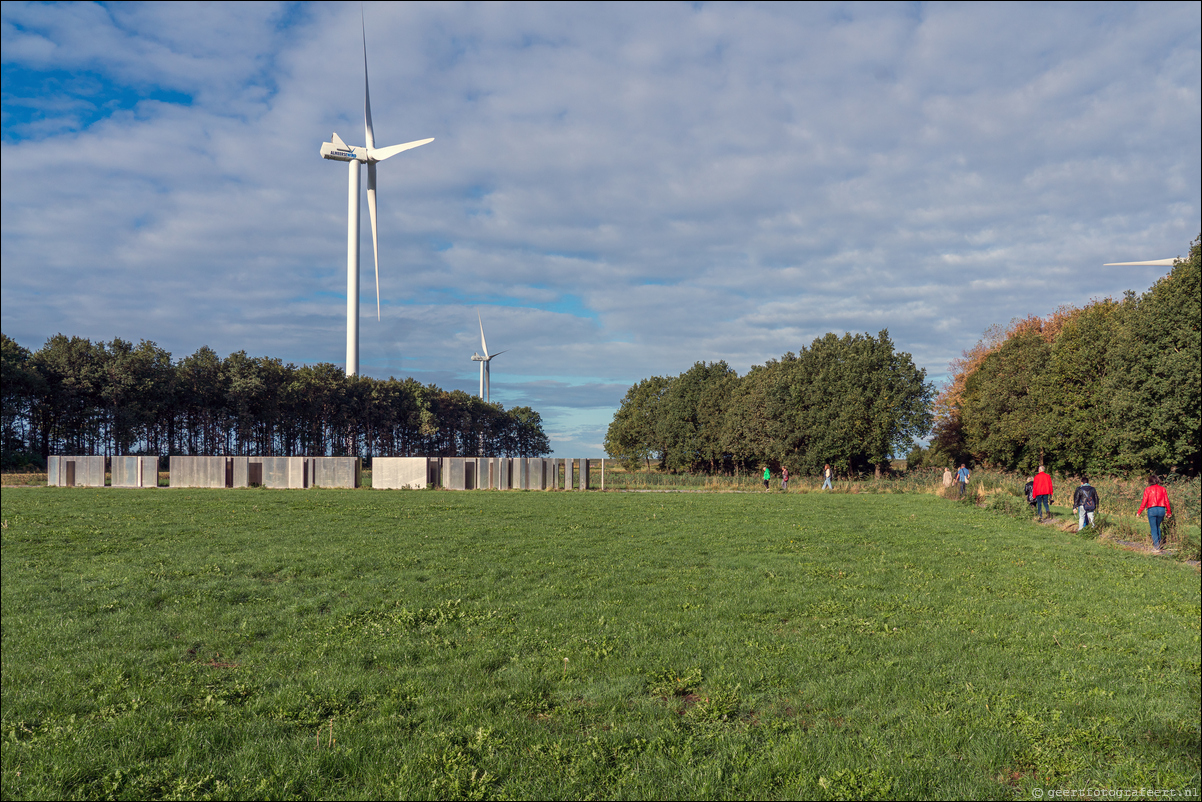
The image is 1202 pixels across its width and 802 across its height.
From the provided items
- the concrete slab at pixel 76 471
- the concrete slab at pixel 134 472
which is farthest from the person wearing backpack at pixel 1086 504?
the concrete slab at pixel 76 471

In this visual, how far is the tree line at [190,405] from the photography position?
6366cm

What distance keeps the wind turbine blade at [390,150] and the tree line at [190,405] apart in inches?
1032

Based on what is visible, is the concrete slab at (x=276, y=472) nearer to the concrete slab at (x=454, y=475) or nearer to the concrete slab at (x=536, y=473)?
the concrete slab at (x=454, y=475)

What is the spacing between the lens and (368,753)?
6.54 meters

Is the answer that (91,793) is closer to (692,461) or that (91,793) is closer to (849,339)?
(849,339)

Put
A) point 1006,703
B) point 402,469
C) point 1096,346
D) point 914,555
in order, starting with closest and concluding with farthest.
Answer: point 1006,703
point 914,555
point 402,469
point 1096,346

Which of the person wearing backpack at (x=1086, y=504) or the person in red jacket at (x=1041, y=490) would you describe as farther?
the person in red jacket at (x=1041, y=490)

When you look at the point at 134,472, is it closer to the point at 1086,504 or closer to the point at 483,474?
the point at 483,474

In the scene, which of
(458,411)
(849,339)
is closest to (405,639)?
(849,339)

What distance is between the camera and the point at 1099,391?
177ft

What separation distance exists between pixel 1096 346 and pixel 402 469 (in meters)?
54.4

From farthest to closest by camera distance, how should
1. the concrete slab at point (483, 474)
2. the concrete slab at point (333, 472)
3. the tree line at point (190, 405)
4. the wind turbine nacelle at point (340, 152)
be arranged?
1. the wind turbine nacelle at point (340, 152)
2. the tree line at point (190, 405)
3. the concrete slab at point (483, 474)
4. the concrete slab at point (333, 472)

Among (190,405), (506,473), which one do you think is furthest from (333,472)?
(190,405)

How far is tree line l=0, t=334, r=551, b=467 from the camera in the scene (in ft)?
209
